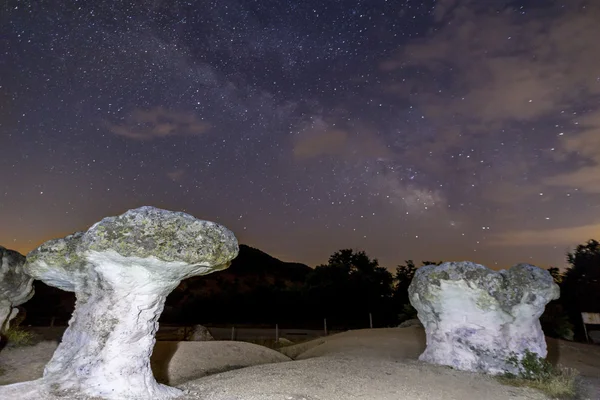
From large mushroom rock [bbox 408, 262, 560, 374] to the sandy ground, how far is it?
66 cm

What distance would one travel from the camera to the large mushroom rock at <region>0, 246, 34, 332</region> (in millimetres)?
9750

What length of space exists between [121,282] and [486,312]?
27.8 ft

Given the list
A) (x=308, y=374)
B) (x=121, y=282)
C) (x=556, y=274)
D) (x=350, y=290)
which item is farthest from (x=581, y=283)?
(x=121, y=282)

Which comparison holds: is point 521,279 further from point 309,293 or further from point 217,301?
point 217,301

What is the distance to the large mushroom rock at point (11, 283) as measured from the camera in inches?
384

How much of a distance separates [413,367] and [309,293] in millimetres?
27733

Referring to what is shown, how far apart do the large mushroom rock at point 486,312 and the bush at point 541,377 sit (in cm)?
20

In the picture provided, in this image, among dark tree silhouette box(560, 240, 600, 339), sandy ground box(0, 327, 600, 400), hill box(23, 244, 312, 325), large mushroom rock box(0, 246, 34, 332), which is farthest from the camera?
hill box(23, 244, 312, 325)

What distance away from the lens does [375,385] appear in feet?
23.6

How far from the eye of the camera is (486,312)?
31.6 ft

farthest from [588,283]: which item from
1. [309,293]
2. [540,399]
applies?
[540,399]

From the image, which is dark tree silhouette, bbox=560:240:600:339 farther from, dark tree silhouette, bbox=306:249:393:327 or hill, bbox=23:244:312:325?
hill, bbox=23:244:312:325

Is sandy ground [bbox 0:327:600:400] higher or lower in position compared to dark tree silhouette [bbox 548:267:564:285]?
lower

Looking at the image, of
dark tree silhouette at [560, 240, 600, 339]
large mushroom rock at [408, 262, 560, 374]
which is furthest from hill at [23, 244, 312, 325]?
large mushroom rock at [408, 262, 560, 374]
